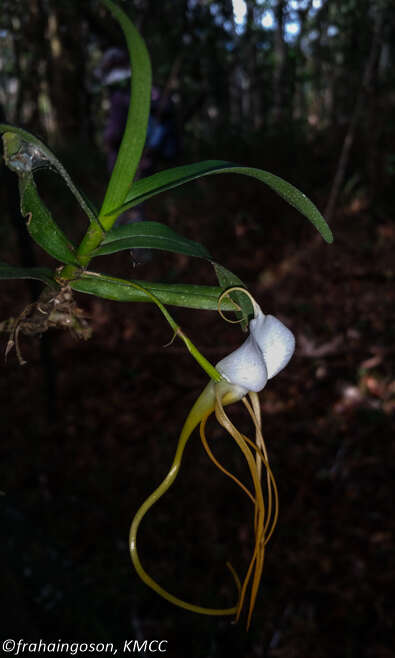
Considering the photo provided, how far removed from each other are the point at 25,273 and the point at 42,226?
5 cm

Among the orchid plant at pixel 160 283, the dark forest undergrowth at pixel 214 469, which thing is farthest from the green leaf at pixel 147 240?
the dark forest undergrowth at pixel 214 469

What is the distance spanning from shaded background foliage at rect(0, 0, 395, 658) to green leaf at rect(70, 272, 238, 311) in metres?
0.76

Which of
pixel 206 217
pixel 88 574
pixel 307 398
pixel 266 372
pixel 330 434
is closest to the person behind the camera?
pixel 266 372

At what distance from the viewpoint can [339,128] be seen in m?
3.95

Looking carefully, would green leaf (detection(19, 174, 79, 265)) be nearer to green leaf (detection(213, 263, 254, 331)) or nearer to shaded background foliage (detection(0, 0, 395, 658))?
green leaf (detection(213, 263, 254, 331))

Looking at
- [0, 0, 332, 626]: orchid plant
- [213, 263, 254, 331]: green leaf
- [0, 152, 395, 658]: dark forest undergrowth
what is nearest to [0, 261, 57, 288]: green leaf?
[0, 0, 332, 626]: orchid plant

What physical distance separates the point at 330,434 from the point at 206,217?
1.97 metres

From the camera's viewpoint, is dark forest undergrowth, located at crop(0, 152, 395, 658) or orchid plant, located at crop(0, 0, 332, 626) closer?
orchid plant, located at crop(0, 0, 332, 626)

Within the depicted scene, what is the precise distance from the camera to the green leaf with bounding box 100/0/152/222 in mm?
397

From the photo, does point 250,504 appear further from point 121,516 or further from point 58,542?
point 58,542

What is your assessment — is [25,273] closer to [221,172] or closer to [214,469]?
[221,172]

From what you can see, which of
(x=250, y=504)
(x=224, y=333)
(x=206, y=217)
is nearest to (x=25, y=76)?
(x=206, y=217)

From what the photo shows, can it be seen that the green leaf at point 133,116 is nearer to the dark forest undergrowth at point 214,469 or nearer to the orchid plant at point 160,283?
the orchid plant at point 160,283

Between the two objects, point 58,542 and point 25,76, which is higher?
point 25,76
